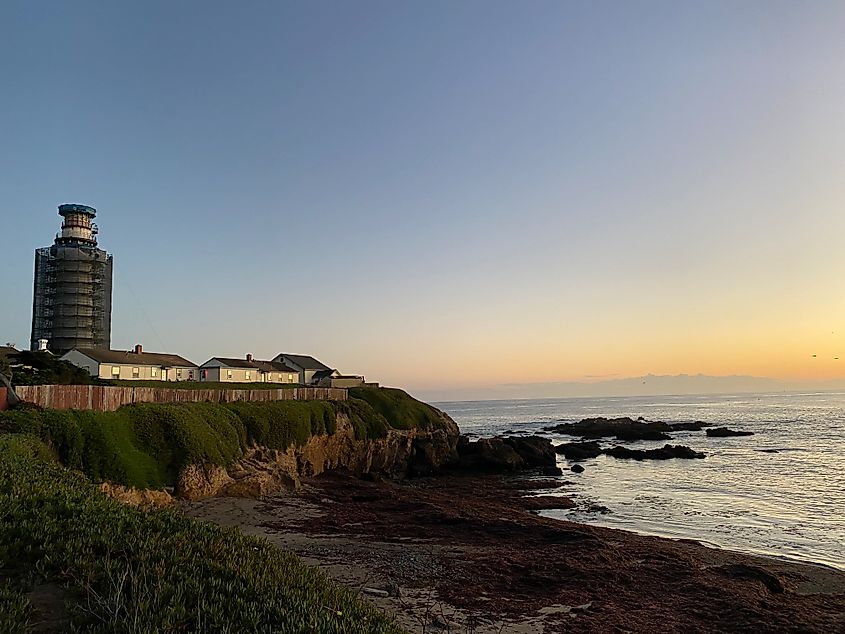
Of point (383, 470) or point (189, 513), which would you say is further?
point (383, 470)

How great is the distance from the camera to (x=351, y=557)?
18.0 metres

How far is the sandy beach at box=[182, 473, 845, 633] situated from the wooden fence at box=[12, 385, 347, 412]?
5.44 meters

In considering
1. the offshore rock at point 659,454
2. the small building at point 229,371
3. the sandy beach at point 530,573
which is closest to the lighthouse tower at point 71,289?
the small building at point 229,371

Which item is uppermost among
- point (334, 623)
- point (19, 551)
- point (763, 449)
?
point (19, 551)

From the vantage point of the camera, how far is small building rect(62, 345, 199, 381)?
54.2m

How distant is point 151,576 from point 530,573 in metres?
12.1

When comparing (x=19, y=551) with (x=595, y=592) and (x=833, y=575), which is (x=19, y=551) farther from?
(x=833, y=575)

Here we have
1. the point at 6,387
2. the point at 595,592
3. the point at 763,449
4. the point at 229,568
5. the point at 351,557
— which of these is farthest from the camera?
the point at 763,449

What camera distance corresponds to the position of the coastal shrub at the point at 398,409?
1969 inches

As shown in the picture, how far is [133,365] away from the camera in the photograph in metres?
57.5

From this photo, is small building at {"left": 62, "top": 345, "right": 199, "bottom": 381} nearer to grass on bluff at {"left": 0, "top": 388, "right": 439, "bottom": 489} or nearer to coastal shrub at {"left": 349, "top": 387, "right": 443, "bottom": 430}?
coastal shrub at {"left": 349, "top": 387, "right": 443, "bottom": 430}

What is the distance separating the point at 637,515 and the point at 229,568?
1013 inches

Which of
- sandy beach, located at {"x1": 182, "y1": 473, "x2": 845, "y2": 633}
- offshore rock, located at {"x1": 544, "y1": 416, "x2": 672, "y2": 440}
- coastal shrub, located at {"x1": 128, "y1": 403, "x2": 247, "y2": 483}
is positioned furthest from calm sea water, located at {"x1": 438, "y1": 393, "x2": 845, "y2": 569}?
offshore rock, located at {"x1": 544, "y1": 416, "x2": 672, "y2": 440}

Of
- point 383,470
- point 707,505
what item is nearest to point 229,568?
point 707,505
